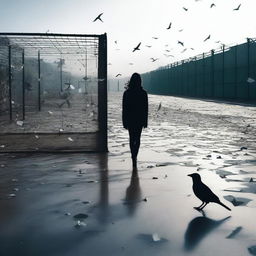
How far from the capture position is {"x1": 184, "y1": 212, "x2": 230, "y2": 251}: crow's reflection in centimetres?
393

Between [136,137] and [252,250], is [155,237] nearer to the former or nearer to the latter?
[252,250]

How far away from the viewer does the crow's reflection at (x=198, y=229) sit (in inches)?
155

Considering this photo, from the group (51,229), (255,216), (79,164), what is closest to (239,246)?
(255,216)

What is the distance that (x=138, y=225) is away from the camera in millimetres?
4465

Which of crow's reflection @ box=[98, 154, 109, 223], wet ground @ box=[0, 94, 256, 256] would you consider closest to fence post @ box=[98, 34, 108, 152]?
wet ground @ box=[0, 94, 256, 256]

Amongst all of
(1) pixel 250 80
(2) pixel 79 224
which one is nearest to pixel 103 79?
(2) pixel 79 224

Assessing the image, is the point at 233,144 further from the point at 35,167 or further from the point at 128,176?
the point at 35,167

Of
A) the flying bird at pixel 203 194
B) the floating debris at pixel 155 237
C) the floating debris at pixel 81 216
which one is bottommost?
the floating debris at pixel 155 237

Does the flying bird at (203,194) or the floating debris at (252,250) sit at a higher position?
the flying bird at (203,194)

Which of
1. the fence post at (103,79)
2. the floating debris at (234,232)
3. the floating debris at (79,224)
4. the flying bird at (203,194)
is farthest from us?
the fence post at (103,79)

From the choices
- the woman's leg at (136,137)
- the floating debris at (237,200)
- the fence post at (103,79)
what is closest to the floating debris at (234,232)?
the floating debris at (237,200)

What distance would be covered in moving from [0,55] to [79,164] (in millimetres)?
10180

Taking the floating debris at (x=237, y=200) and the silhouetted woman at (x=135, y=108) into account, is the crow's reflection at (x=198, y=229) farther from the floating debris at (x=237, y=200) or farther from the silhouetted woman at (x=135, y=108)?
the silhouetted woman at (x=135, y=108)

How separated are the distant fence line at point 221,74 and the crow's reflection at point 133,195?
30.9 m
